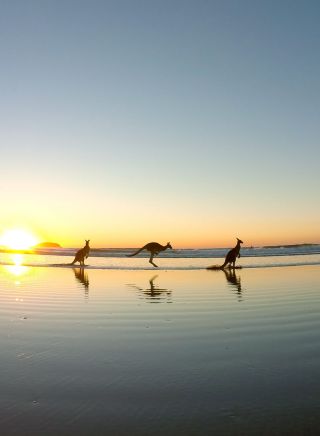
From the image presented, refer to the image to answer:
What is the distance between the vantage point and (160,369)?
4.45 meters

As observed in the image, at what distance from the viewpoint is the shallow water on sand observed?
315 cm

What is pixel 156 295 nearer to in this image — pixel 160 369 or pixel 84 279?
pixel 84 279

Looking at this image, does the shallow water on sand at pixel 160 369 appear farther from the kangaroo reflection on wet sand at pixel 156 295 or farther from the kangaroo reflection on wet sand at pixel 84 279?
the kangaroo reflection on wet sand at pixel 84 279

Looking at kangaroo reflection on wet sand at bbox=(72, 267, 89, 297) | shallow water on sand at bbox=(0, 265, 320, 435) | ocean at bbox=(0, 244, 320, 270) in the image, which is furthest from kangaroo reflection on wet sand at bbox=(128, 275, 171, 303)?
ocean at bbox=(0, 244, 320, 270)

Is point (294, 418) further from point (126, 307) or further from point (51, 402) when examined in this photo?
point (126, 307)

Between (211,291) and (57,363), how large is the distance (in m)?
7.32

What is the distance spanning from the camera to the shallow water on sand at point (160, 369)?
315cm

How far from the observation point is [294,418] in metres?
3.16

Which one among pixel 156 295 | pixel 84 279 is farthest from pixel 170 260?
pixel 156 295

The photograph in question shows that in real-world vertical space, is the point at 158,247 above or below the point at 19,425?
above

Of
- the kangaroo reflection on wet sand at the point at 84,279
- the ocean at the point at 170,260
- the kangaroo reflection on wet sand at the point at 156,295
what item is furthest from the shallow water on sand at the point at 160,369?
the ocean at the point at 170,260

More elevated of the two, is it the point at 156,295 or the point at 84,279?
the point at 84,279

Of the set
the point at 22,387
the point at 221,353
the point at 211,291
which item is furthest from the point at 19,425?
the point at 211,291

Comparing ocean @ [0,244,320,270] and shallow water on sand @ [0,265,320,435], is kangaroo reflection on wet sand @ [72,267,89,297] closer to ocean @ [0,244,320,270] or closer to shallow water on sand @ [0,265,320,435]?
shallow water on sand @ [0,265,320,435]
